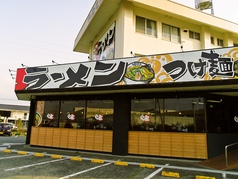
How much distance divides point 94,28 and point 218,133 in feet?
38.5

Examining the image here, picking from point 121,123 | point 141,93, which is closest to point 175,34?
point 141,93

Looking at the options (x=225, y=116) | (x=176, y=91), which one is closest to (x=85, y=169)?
(x=176, y=91)

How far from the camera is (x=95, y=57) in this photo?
16.2 meters

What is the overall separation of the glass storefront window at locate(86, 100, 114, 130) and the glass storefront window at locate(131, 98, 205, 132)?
1331 mm

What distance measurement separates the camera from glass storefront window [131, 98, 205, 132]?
9.21 meters

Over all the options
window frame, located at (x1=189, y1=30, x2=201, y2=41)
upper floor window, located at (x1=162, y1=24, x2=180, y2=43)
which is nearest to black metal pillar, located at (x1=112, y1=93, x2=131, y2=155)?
upper floor window, located at (x1=162, y1=24, x2=180, y2=43)

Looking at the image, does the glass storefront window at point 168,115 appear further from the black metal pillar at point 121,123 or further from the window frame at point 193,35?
the window frame at point 193,35

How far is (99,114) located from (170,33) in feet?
25.4

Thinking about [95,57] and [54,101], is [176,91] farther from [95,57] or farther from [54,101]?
[95,57]

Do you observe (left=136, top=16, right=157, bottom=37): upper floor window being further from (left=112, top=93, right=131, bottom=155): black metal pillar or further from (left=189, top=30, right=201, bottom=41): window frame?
(left=112, top=93, right=131, bottom=155): black metal pillar

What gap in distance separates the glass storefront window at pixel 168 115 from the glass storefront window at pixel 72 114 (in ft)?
10.3

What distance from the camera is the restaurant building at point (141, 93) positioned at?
8438 millimetres

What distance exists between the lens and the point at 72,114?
11.4 meters

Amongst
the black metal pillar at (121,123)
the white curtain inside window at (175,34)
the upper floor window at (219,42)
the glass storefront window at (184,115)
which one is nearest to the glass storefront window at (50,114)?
the black metal pillar at (121,123)
